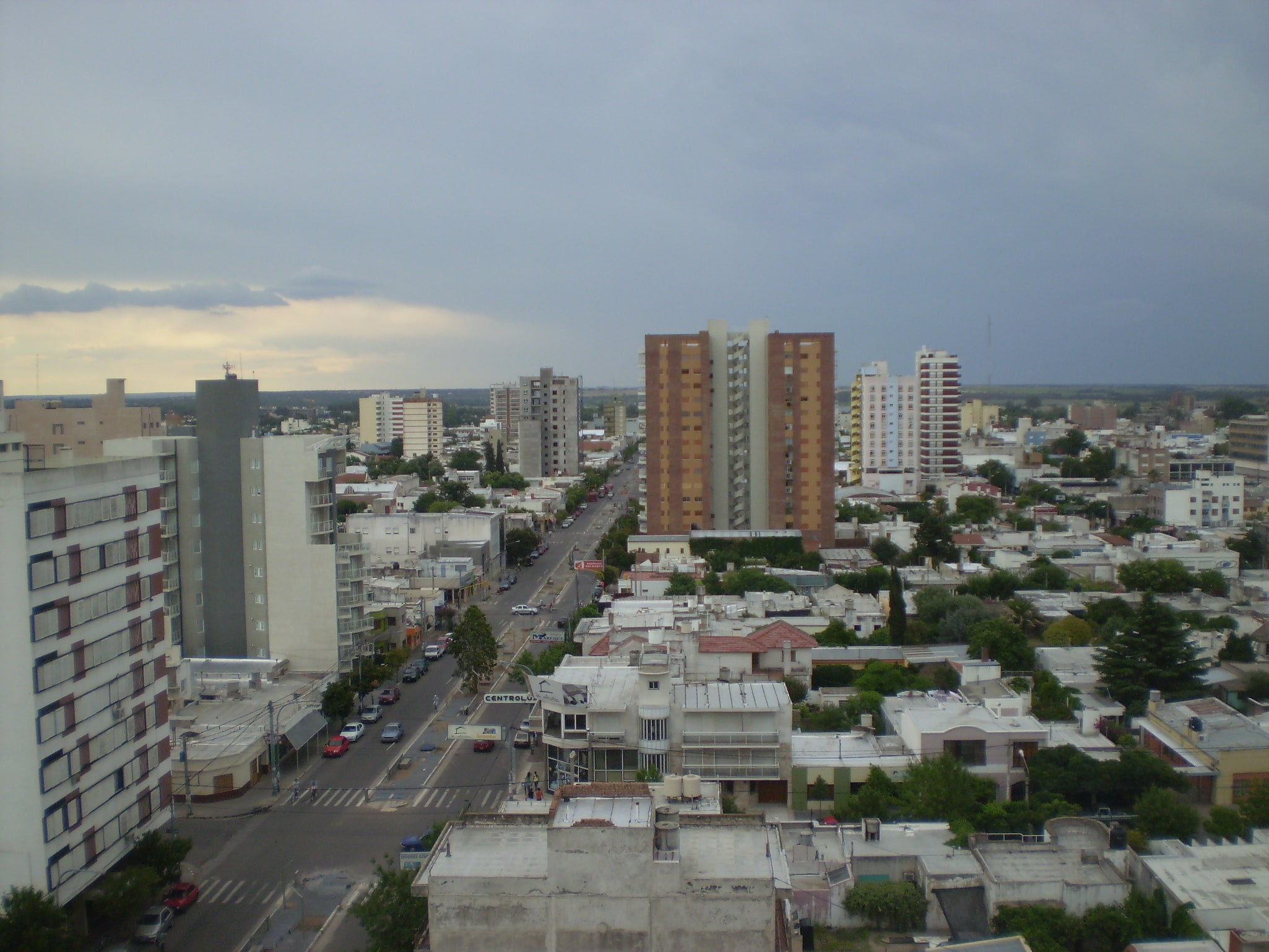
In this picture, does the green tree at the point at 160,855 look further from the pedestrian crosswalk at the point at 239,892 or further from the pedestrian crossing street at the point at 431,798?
the pedestrian crossing street at the point at 431,798

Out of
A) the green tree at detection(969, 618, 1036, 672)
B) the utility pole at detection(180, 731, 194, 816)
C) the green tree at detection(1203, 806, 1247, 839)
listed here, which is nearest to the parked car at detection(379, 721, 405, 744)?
the utility pole at detection(180, 731, 194, 816)

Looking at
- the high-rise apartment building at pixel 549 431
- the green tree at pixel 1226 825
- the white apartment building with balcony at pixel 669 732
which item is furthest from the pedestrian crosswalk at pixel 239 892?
the high-rise apartment building at pixel 549 431

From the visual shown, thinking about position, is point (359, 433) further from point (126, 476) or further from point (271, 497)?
point (126, 476)

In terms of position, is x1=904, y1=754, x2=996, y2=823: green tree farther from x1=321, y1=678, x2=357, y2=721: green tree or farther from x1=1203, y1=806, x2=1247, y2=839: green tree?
x1=321, y1=678, x2=357, y2=721: green tree

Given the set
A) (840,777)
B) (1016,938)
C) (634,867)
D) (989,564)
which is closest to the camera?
(634,867)

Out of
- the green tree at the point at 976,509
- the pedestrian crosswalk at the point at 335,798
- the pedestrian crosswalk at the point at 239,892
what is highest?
the green tree at the point at 976,509

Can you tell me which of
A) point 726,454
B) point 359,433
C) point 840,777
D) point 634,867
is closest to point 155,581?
point 634,867
